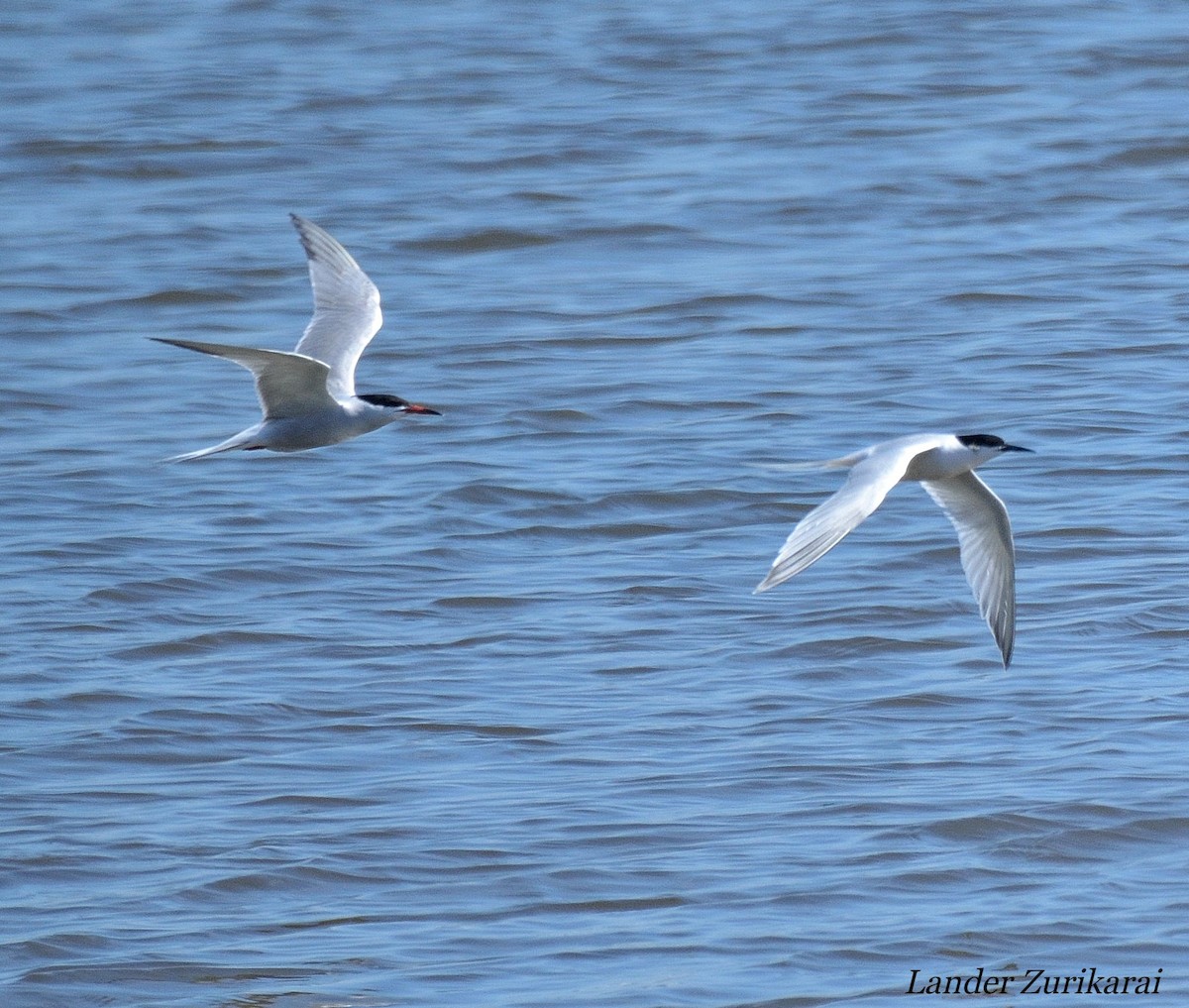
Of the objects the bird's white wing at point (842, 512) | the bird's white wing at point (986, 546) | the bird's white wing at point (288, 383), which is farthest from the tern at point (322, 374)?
the bird's white wing at point (986, 546)

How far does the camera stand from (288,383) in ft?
24.6

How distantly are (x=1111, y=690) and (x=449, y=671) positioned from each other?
2237mm

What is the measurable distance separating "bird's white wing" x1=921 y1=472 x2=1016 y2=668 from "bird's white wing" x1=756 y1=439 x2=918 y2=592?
2.16 feet

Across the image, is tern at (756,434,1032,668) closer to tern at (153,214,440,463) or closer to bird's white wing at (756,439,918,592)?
bird's white wing at (756,439,918,592)

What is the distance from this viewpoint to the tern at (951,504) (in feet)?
19.8

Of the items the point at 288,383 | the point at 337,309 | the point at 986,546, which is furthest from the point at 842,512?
the point at 337,309

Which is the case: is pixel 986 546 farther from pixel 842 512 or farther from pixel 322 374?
pixel 322 374

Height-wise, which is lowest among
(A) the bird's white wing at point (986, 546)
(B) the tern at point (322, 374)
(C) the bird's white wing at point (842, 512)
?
(A) the bird's white wing at point (986, 546)

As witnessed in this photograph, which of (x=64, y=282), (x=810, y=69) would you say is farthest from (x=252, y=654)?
(x=810, y=69)

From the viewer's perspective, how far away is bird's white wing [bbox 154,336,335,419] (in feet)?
23.4

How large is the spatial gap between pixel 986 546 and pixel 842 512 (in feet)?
4.96

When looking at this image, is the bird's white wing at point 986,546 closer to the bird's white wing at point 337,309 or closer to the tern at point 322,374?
the tern at point 322,374

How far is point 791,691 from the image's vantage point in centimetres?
777

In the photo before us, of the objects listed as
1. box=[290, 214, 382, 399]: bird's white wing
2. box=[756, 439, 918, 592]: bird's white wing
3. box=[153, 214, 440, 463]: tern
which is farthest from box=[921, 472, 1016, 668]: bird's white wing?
box=[290, 214, 382, 399]: bird's white wing
